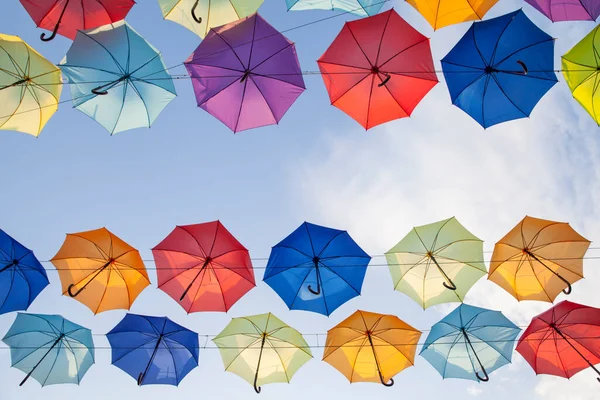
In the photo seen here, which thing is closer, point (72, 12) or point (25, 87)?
point (72, 12)

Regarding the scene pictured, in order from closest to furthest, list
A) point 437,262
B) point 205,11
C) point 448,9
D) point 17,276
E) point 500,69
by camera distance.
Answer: point 448,9 → point 500,69 → point 205,11 → point 17,276 → point 437,262

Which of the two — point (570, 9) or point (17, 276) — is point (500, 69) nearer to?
point (570, 9)

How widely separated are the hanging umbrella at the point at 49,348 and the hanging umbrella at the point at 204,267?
258 centimetres

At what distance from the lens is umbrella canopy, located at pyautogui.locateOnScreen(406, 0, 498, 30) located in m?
9.41

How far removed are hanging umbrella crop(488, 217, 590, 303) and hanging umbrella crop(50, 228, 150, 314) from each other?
8.67m

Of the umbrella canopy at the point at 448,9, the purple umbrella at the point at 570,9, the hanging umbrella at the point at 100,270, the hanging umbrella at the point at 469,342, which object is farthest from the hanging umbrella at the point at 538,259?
the hanging umbrella at the point at 100,270

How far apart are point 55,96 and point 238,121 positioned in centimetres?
409

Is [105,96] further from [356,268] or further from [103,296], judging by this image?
[356,268]

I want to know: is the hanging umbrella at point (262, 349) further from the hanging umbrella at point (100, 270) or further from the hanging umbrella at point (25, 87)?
the hanging umbrella at point (25, 87)

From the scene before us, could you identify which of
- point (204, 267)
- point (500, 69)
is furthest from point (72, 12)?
point (500, 69)

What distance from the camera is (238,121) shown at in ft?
34.9

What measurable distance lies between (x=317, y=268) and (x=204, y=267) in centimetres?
275

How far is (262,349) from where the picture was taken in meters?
11.6

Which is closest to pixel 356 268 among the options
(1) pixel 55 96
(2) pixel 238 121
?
(2) pixel 238 121
